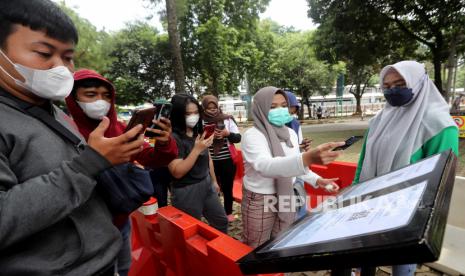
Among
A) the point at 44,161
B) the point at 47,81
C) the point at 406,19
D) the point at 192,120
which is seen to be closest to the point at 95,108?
the point at 47,81

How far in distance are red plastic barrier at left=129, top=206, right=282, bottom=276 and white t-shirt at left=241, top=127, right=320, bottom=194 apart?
0.50 meters

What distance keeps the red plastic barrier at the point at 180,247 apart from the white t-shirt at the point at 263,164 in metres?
0.50

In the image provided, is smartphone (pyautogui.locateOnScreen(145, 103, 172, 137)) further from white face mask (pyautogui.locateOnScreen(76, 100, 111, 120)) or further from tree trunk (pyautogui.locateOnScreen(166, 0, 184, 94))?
tree trunk (pyautogui.locateOnScreen(166, 0, 184, 94))

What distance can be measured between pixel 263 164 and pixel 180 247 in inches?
33.5

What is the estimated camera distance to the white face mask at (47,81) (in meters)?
0.92

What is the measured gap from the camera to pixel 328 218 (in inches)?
32.6

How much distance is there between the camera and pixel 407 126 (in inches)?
73.3

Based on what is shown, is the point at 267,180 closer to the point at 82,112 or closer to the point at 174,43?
the point at 82,112

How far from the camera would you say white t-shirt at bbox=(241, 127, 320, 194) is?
161 cm

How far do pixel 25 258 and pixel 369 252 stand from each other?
1005 millimetres

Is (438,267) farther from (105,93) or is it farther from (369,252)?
(105,93)

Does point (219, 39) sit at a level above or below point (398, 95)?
above

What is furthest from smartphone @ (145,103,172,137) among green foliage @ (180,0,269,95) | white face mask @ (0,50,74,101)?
green foliage @ (180,0,269,95)

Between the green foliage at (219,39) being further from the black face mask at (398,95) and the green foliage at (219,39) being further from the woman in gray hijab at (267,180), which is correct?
the black face mask at (398,95)
